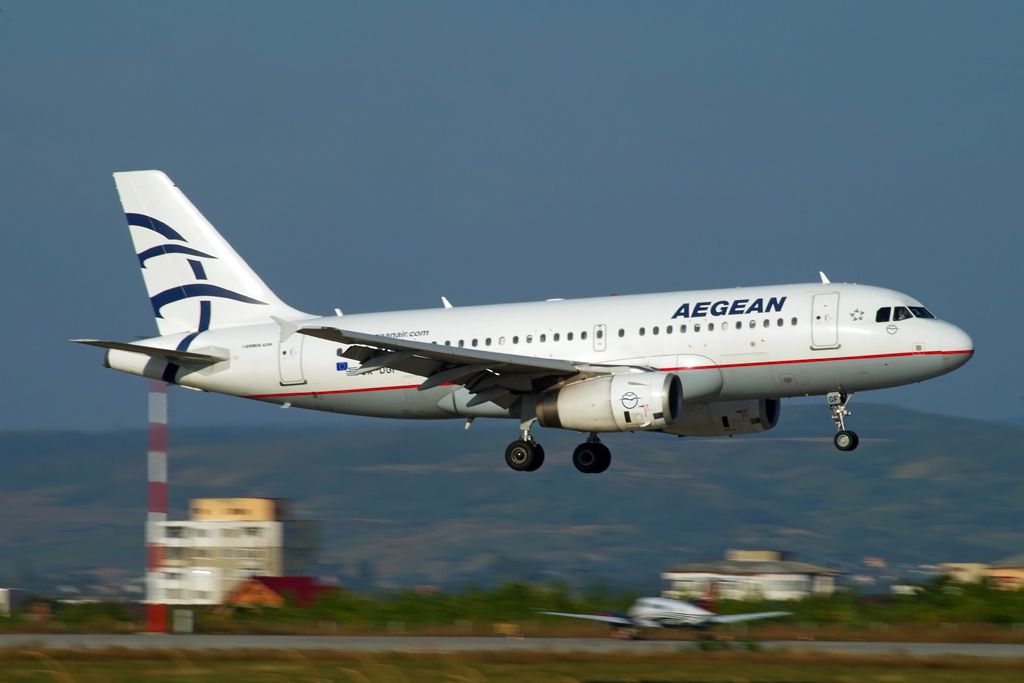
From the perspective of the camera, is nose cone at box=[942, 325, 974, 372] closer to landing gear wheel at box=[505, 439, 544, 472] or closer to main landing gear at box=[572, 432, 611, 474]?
main landing gear at box=[572, 432, 611, 474]

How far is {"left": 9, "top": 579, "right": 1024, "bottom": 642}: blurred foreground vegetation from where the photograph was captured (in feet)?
192

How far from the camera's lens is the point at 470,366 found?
44656 mm

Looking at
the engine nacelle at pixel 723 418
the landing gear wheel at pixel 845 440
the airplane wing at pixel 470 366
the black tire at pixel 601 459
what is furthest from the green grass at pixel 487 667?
the black tire at pixel 601 459

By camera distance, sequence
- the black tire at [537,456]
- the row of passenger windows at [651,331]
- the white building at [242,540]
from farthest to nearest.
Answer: the white building at [242,540] → the black tire at [537,456] → the row of passenger windows at [651,331]

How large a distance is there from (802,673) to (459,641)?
1618 cm

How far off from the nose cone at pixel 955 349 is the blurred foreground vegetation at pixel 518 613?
14.8m

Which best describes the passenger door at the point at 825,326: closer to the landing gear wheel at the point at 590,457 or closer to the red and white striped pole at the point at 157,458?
the landing gear wheel at the point at 590,457

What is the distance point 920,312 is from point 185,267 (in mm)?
23975

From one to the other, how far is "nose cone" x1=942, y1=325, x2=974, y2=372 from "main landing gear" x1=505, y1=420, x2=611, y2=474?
405 inches

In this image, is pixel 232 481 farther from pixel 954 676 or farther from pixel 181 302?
pixel 954 676

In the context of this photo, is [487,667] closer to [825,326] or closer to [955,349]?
[825,326]

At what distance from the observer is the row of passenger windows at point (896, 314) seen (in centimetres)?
4291

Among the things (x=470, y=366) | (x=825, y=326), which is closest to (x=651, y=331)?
(x=825, y=326)

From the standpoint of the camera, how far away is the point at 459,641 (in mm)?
48281
